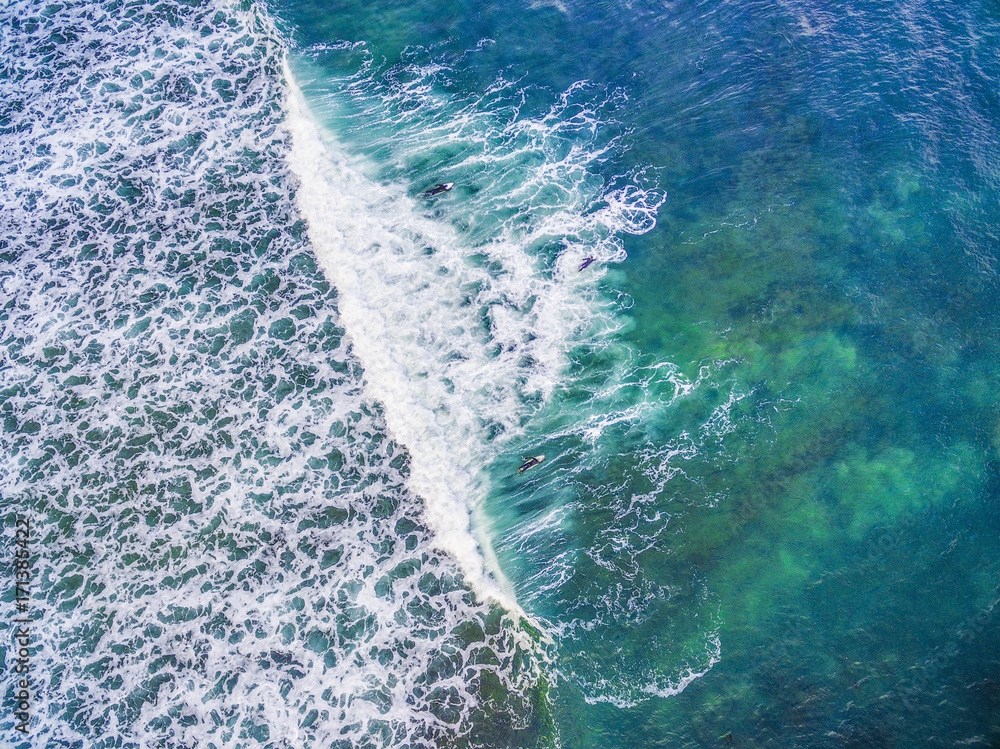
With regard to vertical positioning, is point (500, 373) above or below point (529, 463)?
above

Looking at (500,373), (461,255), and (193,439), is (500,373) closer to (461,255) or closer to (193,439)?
(461,255)

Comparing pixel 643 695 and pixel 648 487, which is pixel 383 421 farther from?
pixel 643 695

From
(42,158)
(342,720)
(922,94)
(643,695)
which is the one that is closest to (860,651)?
(643,695)

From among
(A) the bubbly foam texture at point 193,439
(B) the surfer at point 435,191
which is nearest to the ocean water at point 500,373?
(A) the bubbly foam texture at point 193,439

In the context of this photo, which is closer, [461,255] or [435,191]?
[461,255]

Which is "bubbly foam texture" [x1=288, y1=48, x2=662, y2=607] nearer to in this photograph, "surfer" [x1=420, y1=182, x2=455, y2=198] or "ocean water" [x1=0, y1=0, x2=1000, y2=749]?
"ocean water" [x1=0, y1=0, x2=1000, y2=749]

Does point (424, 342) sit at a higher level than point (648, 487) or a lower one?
higher

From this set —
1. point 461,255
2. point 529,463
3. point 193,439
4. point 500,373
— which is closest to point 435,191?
point 461,255

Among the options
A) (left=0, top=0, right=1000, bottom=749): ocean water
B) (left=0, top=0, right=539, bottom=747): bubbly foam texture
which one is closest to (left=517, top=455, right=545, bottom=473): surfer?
(left=0, top=0, right=1000, bottom=749): ocean water

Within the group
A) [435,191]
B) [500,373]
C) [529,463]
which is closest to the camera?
[529,463]
